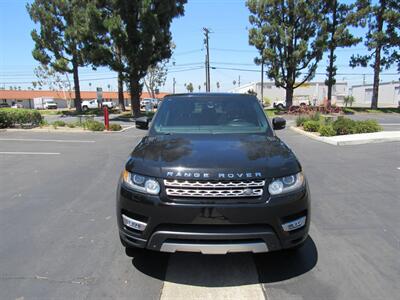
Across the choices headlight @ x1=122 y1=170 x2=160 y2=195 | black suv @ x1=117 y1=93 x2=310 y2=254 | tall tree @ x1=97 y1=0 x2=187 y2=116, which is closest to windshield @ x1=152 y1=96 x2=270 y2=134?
black suv @ x1=117 y1=93 x2=310 y2=254

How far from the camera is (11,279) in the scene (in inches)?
128

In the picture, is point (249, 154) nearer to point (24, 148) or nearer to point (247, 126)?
point (247, 126)

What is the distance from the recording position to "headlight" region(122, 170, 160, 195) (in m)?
2.94

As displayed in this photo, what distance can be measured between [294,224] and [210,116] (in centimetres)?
202

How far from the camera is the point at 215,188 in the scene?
9.33 ft

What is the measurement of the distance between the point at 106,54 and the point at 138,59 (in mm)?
2506

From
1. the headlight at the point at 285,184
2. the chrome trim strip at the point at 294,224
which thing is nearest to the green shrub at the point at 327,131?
the headlight at the point at 285,184

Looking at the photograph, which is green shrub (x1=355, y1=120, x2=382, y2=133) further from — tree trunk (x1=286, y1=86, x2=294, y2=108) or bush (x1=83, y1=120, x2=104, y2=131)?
tree trunk (x1=286, y1=86, x2=294, y2=108)

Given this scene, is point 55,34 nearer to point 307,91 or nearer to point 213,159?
point 213,159

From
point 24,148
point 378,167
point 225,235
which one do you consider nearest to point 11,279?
point 225,235

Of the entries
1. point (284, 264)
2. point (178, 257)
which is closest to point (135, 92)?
point (178, 257)

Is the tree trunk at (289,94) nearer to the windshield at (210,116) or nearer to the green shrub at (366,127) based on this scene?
the green shrub at (366,127)

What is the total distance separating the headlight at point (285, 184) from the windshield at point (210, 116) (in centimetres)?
125

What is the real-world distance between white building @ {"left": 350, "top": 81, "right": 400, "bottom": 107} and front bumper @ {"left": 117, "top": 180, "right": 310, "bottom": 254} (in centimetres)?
7056
